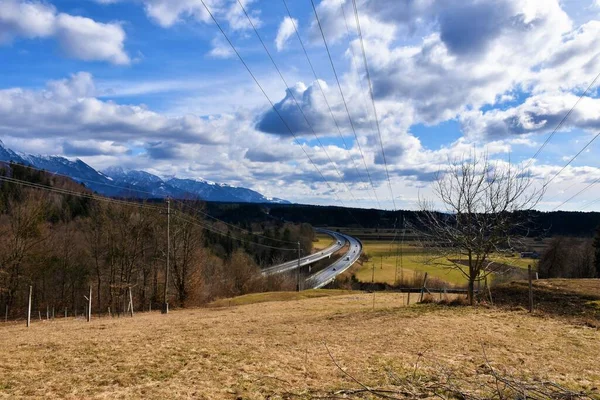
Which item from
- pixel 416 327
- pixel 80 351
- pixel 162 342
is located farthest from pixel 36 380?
pixel 416 327

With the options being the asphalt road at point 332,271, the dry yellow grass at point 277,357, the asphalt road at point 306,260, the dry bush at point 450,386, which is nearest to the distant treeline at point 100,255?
the asphalt road at point 332,271

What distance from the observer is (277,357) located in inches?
459

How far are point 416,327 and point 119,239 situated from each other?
43.1 meters

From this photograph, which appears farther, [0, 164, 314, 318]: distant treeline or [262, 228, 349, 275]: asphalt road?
[262, 228, 349, 275]: asphalt road

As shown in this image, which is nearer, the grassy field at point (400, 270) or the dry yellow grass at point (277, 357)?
the dry yellow grass at point (277, 357)

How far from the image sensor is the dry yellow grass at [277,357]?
9000 mm

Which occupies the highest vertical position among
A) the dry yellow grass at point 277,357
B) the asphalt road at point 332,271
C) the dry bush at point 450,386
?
the dry bush at point 450,386

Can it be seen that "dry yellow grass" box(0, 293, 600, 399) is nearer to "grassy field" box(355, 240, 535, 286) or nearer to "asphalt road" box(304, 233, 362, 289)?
"grassy field" box(355, 240, 535, 286)

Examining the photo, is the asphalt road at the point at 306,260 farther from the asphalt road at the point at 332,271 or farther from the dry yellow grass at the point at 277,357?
the dry yellow grass at the point at 277,357

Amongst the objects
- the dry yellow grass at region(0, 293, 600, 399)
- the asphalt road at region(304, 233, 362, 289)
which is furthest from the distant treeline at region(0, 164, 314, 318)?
the dry yellow grass at region(0, 293, 600, 399)

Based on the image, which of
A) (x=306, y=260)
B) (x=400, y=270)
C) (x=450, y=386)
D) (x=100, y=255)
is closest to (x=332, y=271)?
(x=306, y=260)

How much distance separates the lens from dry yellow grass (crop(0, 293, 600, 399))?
9.00 m

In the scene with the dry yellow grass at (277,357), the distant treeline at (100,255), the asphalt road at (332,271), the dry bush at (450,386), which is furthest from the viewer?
the asphalt road at (332,271)

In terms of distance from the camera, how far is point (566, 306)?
2170 cm
